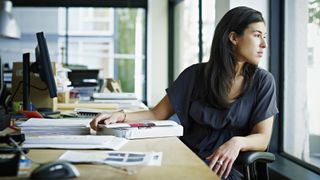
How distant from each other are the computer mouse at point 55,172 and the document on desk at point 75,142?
1.20 ft

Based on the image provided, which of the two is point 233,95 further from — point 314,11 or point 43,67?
point 43,67

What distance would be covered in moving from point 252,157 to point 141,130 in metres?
0.44

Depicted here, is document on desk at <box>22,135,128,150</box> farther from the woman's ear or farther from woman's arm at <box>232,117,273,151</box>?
the woman's ear

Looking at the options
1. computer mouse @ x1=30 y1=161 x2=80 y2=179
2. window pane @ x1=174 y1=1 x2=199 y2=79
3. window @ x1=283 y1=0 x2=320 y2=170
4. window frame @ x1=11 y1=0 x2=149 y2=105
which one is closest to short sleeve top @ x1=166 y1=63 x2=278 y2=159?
window @ x1=283 y1=0 x2=320 y2=170

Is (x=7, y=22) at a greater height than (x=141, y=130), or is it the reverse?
(x=7, y=22)

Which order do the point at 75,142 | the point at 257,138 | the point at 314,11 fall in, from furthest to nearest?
the point at 314,11 → the point at 257,138 → the point at 75,142

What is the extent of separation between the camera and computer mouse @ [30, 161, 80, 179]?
104 cm

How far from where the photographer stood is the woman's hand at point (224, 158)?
5.24 ft

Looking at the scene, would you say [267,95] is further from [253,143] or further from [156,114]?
[156,114]

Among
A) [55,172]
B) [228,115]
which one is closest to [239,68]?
[228,115]

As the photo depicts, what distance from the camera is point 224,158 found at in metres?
1.60

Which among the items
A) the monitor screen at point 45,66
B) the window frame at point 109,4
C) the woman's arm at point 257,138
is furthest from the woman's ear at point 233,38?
the window frame at point 109,4

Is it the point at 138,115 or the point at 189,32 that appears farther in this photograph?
the point at 189,32

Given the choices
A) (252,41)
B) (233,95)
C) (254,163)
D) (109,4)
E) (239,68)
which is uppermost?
(109,4)
